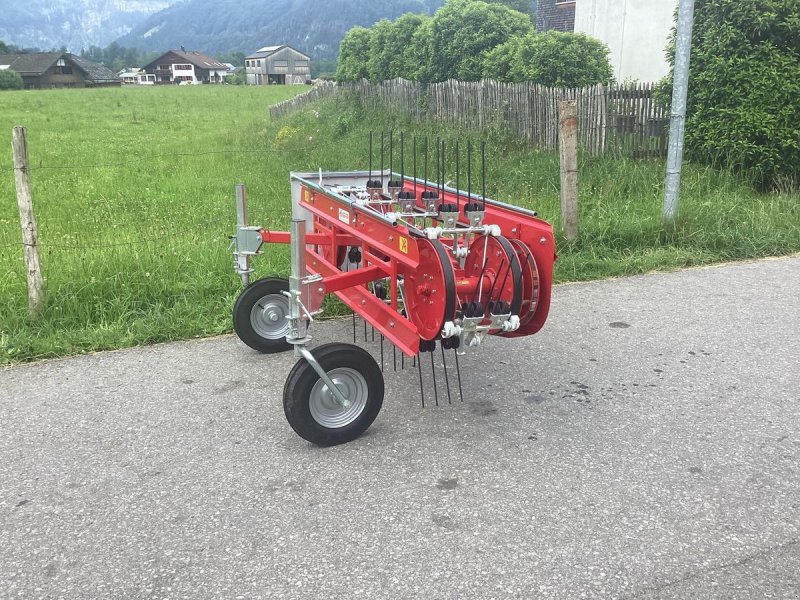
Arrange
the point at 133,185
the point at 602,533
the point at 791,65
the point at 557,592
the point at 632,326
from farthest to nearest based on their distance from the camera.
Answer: the point at 133,185
the point at 791,65
the point at 632,326
the point at 602,533
the point at 557,592

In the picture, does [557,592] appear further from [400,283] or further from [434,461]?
[400,283]

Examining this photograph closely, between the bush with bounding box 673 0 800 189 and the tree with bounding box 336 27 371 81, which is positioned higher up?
the tree with bounding box 336 27 371 81

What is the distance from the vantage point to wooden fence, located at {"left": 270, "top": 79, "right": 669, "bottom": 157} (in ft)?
34.7

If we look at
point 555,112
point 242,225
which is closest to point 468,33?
point 555,112

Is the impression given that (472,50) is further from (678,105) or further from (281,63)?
(281,63)

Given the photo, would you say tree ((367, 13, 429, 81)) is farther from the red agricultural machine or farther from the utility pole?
the red agricultural machine

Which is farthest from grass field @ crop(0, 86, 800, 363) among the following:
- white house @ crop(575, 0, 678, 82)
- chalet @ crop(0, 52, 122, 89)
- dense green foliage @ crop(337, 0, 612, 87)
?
chalet @ crop(0, 52, 122, 89)

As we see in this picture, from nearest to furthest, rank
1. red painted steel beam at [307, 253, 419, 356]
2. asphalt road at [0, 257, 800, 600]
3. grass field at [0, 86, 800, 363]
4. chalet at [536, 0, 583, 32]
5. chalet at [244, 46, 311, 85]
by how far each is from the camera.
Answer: asphalt road at [0, 257, 800, 600] → red painted steel beam at [307, 253, 419, 356] → grass field at [0, 86, 800, 363] → chalet at [536, 0, 583, 32] → chalet at [244, 46, 311, 85]

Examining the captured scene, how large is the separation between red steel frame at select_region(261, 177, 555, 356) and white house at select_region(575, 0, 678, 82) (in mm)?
14773

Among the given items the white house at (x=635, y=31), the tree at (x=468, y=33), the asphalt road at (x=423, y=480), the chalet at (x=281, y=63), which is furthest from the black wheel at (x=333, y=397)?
the chalet at (x=281, y=63)

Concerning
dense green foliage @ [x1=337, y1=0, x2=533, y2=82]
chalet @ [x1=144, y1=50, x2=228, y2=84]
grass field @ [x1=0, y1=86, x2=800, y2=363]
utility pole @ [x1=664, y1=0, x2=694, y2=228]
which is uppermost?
chalet @ [x1=144, y1=50, x2=228, y2=84]

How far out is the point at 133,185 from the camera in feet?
40.7

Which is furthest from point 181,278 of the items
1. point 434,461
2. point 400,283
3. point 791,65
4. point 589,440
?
point 791,65

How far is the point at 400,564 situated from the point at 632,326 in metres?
3.39
